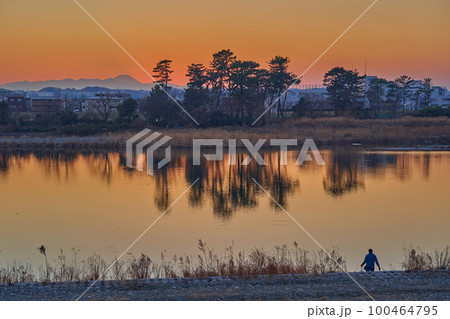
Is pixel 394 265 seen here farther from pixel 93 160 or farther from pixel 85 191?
pixel 93 160

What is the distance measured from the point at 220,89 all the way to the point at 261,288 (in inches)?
1743

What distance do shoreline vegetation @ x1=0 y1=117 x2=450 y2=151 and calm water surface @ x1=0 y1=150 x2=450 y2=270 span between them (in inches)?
396

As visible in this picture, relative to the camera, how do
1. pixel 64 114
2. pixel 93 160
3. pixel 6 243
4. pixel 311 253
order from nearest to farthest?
pixel 311 253 → pixel 6 243 → pixel 93 160 → pixel 64 114

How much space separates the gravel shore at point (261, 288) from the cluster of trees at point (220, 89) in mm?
37635

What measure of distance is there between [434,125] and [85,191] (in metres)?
34.5

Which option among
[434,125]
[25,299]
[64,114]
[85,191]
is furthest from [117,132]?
[25,299]

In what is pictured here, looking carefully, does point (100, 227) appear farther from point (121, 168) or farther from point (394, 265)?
point (121, 168)

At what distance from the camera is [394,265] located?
10039 mm

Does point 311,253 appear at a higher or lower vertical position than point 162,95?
lower

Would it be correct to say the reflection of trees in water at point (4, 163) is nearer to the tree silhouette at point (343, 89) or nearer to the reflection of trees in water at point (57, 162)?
the reflection of trees in water at point (57, 162)

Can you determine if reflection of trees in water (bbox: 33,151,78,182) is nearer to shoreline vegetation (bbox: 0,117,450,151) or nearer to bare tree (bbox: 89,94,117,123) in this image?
shoreline vegetation (bbox: 0,117,450,151)

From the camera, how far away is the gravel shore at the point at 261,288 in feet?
22.0

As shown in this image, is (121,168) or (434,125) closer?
(121,168)

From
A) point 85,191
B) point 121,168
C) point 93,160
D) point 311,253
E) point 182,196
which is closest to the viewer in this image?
point 311,253
